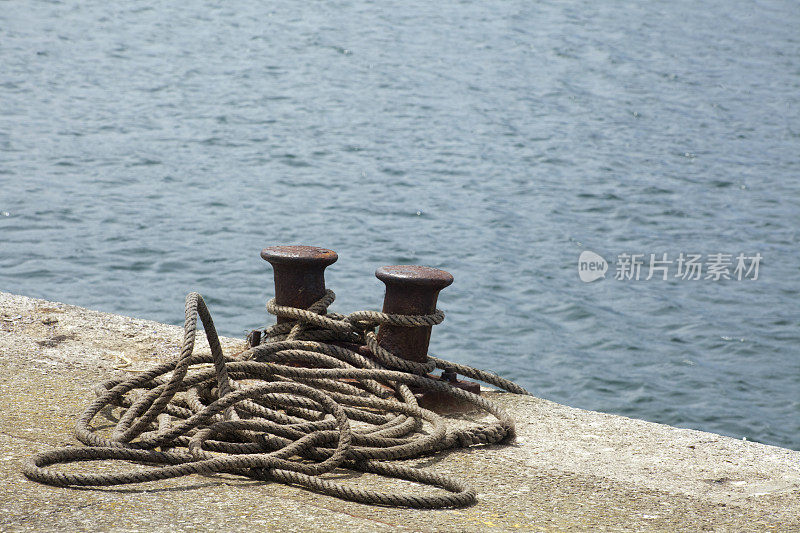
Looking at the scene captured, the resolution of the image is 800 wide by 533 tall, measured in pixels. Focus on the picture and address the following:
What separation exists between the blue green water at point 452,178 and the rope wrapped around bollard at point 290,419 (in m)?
3.98

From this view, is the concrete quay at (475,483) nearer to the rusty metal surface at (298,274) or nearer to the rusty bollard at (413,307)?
the rusty bollard at (413,307)

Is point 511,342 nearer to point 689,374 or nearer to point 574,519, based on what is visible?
point 689,374

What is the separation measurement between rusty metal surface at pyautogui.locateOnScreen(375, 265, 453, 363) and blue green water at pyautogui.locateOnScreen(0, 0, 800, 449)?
3.85 m

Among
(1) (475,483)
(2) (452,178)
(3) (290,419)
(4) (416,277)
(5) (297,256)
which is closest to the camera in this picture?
(1) (475,483)

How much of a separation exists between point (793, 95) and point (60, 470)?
19.7 m

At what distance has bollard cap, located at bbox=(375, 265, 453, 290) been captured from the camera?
3.45 metres

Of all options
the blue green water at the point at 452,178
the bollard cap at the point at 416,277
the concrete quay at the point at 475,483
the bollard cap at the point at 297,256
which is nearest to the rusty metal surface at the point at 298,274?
the bollard cap at the point at 297,256

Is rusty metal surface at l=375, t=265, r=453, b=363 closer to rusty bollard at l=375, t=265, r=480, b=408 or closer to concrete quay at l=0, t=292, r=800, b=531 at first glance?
rusty bollard at l=375, t=265, r=480, b=408

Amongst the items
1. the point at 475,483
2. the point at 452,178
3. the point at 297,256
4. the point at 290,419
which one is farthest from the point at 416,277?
the point at 452,178

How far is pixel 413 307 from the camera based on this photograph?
349cm

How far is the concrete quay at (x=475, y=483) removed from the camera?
2271 mm

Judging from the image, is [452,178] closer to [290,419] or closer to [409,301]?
[409,301]

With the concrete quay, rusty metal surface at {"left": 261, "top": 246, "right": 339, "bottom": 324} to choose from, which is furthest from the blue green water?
rusty metal surface at {"left": 261, "top": 246, "right": 339, "bottom": 324}

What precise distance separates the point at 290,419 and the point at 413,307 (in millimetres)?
791
